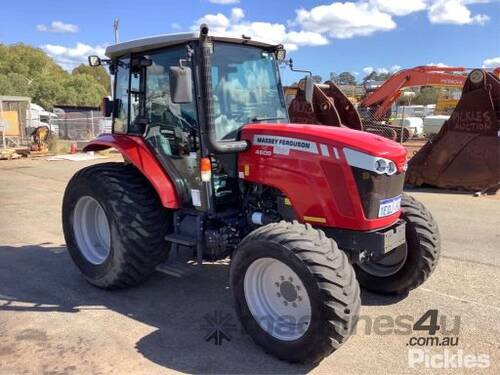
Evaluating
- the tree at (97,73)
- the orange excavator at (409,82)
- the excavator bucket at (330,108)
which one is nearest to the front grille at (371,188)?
the excavator bucket at (330,108)

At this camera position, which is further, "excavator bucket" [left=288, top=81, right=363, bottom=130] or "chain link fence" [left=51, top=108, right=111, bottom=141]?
"chain link fence" [left=51, top=108, right=111, bottom=141]

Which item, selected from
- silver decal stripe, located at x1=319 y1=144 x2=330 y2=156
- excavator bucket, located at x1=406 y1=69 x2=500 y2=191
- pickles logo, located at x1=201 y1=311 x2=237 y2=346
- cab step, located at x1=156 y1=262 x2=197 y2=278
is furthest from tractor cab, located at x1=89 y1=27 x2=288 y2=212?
excavator bucket, located at x1=406 y1=69 x2=500 y2=191

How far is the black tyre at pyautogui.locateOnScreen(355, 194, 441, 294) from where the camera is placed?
14.4 feet

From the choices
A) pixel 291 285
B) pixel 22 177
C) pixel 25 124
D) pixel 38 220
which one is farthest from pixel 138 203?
pixel 25 124

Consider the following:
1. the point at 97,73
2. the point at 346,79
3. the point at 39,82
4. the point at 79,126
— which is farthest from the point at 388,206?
the point at 97,73

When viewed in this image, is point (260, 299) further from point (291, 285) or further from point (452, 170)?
point (452, 170)

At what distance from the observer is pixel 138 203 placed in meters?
4.59

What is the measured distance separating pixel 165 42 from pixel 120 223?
5.36 feet

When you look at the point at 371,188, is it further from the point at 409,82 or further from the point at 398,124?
the point at 398,124

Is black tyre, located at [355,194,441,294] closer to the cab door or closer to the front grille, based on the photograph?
the front grille

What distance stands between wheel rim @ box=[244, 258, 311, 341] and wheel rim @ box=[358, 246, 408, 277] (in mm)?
1242

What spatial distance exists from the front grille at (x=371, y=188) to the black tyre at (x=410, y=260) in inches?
30.5

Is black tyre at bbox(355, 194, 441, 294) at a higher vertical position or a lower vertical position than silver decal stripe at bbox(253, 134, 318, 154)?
lower

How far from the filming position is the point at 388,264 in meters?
4.62
